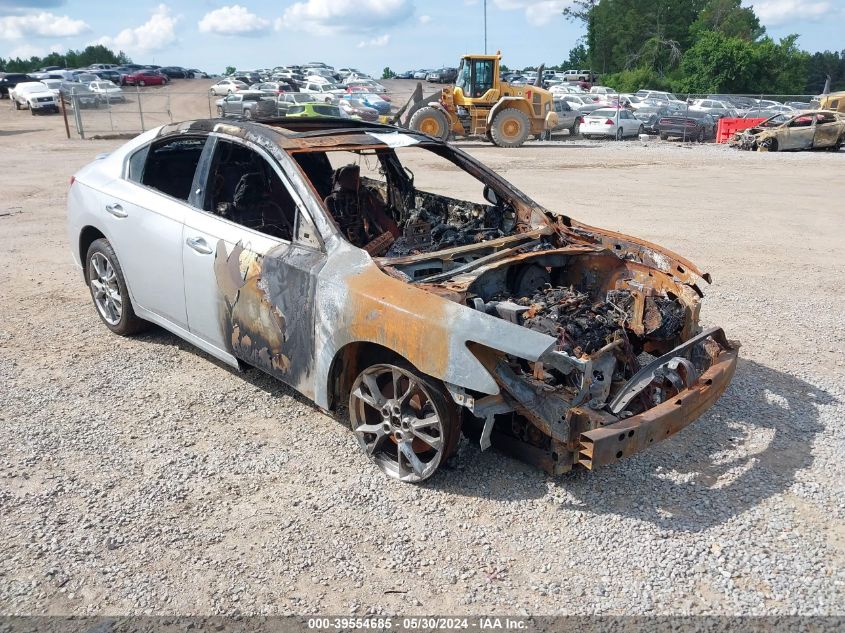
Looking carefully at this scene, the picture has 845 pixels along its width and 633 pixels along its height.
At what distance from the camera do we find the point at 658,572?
315 centimetres

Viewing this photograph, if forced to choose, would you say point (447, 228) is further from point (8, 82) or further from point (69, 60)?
point (69, 60)

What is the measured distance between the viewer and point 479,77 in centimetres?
2228

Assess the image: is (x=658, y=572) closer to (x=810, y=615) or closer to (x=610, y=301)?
(x=810, y=615)

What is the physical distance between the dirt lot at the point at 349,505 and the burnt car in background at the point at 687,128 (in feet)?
76.4

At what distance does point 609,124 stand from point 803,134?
22.8ft

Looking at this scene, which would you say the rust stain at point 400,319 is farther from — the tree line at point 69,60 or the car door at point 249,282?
the tree line at point 69,60

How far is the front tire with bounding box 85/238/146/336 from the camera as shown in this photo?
539 cm

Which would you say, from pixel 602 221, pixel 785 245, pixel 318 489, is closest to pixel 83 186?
pixel 318 489

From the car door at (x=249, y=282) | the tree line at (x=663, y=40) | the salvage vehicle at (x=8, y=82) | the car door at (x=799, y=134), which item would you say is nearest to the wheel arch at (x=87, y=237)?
the car door at (x=249, y=282)

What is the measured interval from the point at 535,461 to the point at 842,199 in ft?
41.8

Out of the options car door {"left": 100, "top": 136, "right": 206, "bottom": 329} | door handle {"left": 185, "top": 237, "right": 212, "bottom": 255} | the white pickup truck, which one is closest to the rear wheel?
car door {"left": 100, "top": 136, "right": 206, "bottom": 329}

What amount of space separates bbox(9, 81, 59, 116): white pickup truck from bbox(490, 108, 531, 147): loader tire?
2417 centimetres

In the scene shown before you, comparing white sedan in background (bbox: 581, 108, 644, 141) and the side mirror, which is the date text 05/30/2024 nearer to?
the side mirror

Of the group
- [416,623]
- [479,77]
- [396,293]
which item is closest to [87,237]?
[396,293]
